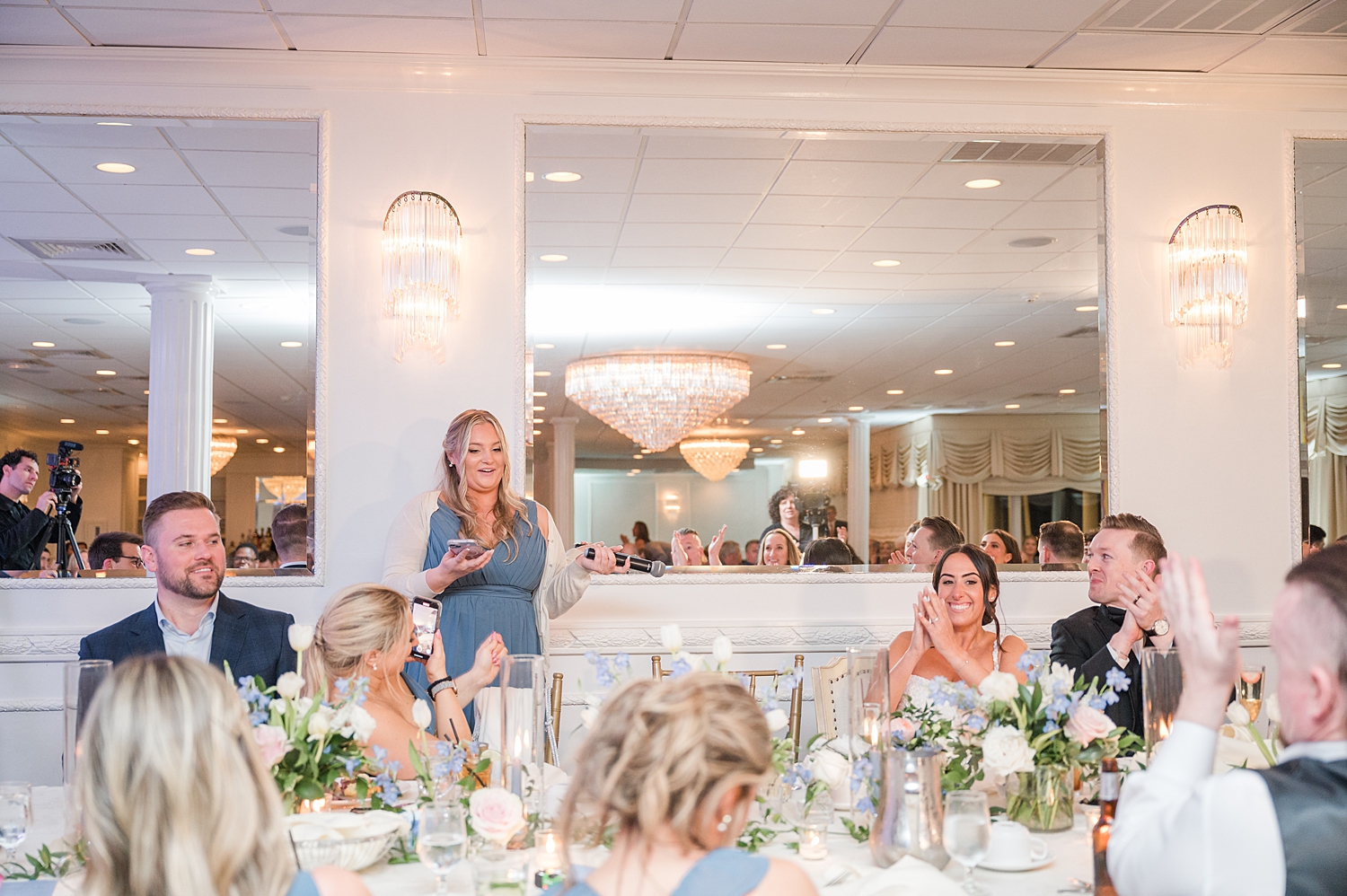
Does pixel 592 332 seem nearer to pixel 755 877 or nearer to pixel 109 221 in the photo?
pixel 109 221

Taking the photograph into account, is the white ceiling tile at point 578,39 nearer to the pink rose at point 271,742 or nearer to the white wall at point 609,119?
the white wall at point 609,119

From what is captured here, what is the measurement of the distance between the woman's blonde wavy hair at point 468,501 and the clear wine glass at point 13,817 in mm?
1740

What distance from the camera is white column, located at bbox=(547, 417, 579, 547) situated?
15.2 feet

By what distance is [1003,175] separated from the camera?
4.70m

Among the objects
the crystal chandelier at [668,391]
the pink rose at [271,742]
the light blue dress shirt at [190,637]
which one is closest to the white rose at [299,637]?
the pink rose at [271,742]

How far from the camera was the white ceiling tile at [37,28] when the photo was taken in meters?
3.65

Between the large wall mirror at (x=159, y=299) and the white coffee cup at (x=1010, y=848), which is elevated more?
the large wall mirror at (x=159, y=299)

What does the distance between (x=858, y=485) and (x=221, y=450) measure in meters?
3.12

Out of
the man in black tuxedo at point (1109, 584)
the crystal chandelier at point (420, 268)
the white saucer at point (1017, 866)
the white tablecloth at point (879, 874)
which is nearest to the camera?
the white tablecloth at point (879, 874)

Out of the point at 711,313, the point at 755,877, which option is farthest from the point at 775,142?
the point at 755,877

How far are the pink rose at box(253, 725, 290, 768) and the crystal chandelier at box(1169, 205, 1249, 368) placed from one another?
3.74 m

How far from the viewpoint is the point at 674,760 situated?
1.31 metres

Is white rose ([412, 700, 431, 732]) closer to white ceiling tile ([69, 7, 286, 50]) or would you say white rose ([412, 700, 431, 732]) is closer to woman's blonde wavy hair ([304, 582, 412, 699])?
woman's blonde wavy hair ([304, 582, 412, 699])

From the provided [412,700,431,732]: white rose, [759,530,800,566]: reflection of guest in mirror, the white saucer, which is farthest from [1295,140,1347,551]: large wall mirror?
[412,700,431,732]: white rose
